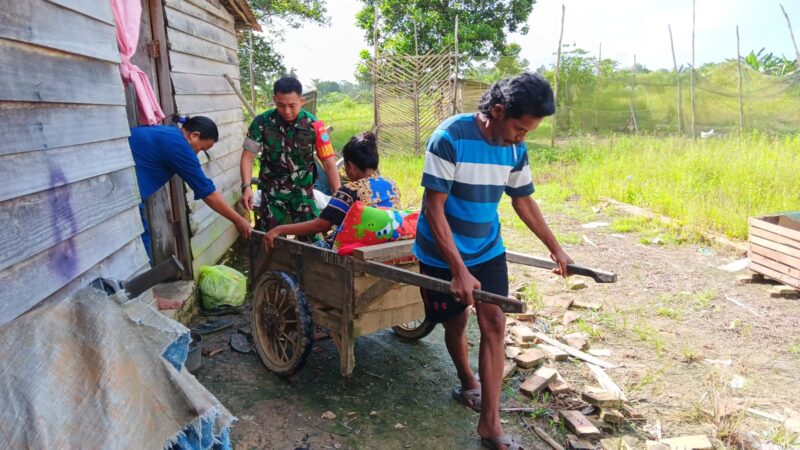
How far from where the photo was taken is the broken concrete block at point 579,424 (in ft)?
11.0

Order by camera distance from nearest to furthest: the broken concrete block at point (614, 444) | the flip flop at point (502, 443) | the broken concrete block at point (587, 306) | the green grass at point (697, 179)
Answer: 1. the flip flop at point (502, 443)
2. the broken concrete block at point (614, 444)
3. the broken concrete block at point (587, 306)
4. the green grass at point (697, 179)

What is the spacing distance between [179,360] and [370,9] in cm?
2289

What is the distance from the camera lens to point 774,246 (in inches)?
228

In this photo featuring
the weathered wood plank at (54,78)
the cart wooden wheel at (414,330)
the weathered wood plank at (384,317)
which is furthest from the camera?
the cart wooden wheel at (414,330)

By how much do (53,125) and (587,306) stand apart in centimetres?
473

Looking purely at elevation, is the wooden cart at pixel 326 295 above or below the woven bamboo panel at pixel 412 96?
below

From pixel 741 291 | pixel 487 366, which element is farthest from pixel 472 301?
pixel 741 291

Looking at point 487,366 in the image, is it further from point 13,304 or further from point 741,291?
point 741,291

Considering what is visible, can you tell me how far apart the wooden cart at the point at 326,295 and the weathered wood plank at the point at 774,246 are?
155 inches

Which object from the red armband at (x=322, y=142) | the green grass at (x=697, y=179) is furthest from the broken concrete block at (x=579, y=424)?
the green grass at (x=697, y=179)

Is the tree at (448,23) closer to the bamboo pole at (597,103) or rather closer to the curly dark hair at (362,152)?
the bamboo pole at (597,103)

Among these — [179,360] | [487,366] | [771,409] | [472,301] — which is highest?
[179,360]

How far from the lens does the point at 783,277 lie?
570cm

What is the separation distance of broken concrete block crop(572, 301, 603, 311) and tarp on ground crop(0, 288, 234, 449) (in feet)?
14.7
